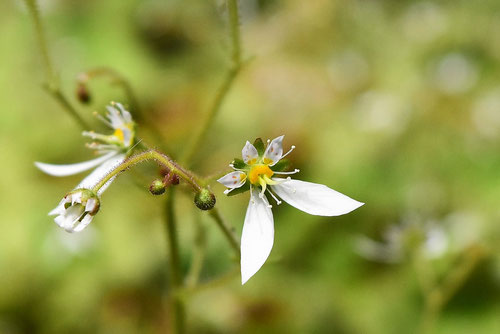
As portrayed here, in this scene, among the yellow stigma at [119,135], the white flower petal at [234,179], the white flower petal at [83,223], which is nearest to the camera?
the white flower petal at [83,223]

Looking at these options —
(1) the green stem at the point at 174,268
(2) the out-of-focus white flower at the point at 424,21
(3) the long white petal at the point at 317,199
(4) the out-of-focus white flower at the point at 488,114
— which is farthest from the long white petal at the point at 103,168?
(2) the out-of-focus white flower at the point at 424,21

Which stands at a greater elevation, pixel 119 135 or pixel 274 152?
pixel 119 135

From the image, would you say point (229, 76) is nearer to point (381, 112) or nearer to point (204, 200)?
point (204, 200)

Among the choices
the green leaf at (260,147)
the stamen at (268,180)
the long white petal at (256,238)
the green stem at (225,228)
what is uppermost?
the green leaf at (260,147)

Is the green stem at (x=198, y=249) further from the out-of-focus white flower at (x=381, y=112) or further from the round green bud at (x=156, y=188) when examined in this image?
the out-of-focus white flower at (x=381, y=112)

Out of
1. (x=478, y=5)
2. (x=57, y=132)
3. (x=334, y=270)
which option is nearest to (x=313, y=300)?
(x=334, y=270)

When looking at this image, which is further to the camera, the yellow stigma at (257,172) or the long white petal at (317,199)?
the yellow stigma at (257,172)

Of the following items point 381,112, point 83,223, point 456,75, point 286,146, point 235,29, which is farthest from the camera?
point 456,75

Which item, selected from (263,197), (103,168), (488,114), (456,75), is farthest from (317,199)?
(456,75)

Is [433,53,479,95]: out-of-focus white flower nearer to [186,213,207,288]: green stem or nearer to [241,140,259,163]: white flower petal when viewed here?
[186,213,207,288]: green stem
